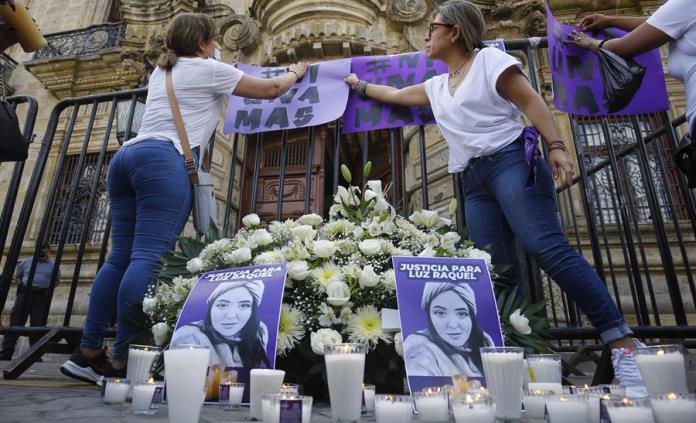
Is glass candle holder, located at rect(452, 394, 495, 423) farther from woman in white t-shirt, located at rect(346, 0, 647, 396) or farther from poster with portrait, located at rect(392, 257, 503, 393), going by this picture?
woman in white t-shirt, located at rect(346, 0, 647, 396)

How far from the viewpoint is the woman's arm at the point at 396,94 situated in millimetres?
2571

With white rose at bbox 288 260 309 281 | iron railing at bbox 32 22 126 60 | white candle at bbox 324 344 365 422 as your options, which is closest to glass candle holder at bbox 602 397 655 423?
white candle at bbox 324 344 365 422

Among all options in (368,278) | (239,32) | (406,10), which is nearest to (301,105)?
(368,278)

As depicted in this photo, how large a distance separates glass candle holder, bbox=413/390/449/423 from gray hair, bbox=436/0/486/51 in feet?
5.61

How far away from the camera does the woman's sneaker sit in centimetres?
201

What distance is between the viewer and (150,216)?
6.53ft

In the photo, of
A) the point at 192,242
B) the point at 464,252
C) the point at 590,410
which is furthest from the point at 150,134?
the point at 590,410

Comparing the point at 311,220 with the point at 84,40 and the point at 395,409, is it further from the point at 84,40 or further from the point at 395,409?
the point at 84,40

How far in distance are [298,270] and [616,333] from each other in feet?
4.18

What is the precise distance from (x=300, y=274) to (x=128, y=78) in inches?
396

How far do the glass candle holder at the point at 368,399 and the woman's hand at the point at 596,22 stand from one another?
235cm

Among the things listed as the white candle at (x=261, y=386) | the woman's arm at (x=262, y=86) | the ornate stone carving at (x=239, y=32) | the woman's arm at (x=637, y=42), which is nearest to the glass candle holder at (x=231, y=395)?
the white candle at (x=261, y=386)

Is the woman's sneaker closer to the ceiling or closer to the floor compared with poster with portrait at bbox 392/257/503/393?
closer to the floor

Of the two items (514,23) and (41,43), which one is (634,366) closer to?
(41,43)
